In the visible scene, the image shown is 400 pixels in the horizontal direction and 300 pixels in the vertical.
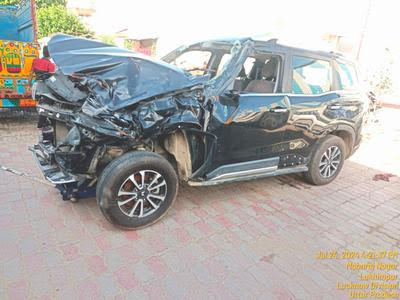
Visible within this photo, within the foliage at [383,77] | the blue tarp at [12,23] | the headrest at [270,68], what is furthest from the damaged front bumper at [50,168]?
the foliage at [383,77]

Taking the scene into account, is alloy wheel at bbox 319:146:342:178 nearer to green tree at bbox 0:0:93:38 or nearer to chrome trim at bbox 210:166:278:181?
chrome trim at bbox 210:166:278:181

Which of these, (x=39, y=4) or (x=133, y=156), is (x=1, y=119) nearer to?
(x=133, y=156)

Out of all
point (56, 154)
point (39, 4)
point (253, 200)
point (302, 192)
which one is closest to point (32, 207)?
point (56, 154)

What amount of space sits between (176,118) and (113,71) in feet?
2.27

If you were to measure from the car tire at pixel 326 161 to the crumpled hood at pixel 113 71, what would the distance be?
222 cm

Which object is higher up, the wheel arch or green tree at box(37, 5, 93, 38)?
green tree at box(37, 5, 93, 38)

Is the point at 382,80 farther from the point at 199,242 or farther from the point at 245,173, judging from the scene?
the point at 199,242

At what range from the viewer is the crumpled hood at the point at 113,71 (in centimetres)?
252

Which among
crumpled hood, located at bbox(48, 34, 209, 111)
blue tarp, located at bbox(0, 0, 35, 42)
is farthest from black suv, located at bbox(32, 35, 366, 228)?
blue tarp, located at bbox(0, 0, 35, 42)

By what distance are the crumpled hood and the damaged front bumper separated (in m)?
0.81

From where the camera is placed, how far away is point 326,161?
4.13m

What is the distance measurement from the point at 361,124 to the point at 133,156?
138 inches

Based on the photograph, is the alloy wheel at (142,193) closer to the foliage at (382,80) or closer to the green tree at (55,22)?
the foliage at (382,80)

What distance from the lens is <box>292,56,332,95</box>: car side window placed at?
359 cm
